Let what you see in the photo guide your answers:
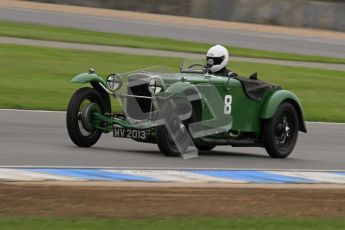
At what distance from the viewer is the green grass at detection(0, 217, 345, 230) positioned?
24.5 ft

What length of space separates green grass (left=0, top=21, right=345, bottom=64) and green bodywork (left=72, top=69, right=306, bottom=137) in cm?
1718

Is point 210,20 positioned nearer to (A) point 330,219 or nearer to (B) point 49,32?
(B) point 49,32

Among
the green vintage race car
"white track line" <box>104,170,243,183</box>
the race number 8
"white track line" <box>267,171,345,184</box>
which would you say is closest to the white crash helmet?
the green vintage race car

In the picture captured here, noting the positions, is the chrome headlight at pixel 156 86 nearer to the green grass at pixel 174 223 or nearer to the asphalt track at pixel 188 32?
the green grass at pixel 174 223

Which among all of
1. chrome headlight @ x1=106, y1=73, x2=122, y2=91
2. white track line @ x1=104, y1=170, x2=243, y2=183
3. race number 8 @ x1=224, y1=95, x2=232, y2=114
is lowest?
white track line @ x1=104, y1=170, x2=243, y2=183

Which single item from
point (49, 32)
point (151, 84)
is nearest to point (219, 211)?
point (151, 84)

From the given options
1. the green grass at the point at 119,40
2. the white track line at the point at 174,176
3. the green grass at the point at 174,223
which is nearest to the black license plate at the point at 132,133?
the white track line at the point at 174,176

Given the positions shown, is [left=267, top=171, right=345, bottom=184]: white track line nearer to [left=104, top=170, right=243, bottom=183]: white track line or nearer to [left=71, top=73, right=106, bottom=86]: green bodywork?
[left=104, top=170, right=243, bottom=183]: white track line

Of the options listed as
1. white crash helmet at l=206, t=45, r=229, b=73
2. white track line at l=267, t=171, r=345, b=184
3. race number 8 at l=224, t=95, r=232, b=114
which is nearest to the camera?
A: white track line at l=267, t=171, r=345, b=184

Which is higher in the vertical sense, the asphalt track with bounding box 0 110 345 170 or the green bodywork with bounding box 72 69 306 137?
the green bodywork with bounding box 72 69 306 137

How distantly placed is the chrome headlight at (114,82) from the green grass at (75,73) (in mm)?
4805

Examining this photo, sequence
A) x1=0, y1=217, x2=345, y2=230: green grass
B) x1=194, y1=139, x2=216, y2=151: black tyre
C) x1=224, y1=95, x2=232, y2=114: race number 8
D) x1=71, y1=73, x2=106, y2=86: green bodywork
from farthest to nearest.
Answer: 1. x1=224, y1=95, x2=232, y2=114: race number 8
2. x1=194, y1=139, x2=216, y2=151: black tyre
3. x1=71, y1=73, x2=106, y2=86: green bodywork
4. x1=0, y1=217, x2=345, y2=230: green grass

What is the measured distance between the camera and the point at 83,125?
11992 millimetres

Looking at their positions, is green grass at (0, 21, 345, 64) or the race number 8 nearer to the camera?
the race number 8
